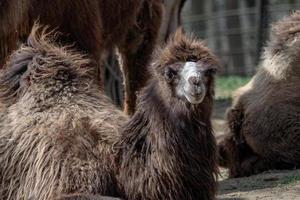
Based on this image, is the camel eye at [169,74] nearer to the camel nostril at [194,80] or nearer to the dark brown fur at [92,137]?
the dark brown fur at [92,137]

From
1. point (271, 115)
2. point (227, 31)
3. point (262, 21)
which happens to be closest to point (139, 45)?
point (271, 115)

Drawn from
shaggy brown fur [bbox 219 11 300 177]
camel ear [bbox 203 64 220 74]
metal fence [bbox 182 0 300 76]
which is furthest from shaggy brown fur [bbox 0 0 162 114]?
metal fence [bbox 182 0 300 76]

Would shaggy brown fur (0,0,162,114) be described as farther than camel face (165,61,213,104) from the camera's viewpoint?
Yes

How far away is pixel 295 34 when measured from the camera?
817 cm

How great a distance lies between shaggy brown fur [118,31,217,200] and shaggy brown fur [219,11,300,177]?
2.99 metres

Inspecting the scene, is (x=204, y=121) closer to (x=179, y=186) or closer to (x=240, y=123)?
(x=179, y=186)

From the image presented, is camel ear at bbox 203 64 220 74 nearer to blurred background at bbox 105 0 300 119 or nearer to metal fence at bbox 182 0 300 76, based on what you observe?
blurred background at bbox 105 0 300 119

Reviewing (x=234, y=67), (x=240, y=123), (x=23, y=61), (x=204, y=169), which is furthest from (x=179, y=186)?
(x=234, y=67)

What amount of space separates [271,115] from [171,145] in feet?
10.7

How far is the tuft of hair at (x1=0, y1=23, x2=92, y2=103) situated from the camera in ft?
18.0

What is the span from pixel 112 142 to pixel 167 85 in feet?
1.56

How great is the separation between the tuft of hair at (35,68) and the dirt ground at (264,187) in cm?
147

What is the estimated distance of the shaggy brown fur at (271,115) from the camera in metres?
7.89

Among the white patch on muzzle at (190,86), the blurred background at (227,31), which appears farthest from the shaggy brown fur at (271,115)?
the white patch on muzzle at (190,86)
